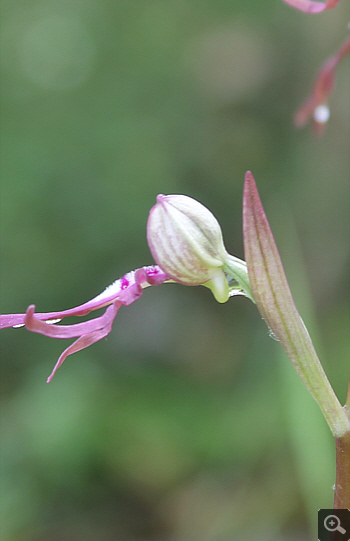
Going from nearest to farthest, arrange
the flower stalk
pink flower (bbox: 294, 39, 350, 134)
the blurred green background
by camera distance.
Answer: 1. the flower stalk
2. pink flower (bbox: 294, 39, 350, 134)
3. the blurred green background

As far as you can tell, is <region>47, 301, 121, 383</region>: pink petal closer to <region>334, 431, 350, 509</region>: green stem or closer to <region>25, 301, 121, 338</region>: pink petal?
<region>25, 301, 121, 338</region>: pink petal

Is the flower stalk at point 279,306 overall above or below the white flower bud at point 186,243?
below

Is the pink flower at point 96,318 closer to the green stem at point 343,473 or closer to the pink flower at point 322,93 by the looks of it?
the green stem at point 343,473

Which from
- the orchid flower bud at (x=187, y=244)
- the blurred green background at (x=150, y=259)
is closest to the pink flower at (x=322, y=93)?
the orchid flower bud at (x=187, y=244)

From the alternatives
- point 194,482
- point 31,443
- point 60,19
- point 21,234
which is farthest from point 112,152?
point 194,482

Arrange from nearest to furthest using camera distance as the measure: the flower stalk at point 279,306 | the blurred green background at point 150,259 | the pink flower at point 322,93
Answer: the flower stalk at point 279,306
the pink flower at point 322,93
the blurred green background at point 150,259

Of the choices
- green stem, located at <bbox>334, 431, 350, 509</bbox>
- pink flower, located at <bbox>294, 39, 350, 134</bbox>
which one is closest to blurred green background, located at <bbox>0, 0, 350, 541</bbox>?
pink flower, located at <bbox>294, 39, 350, 134</bbox>
